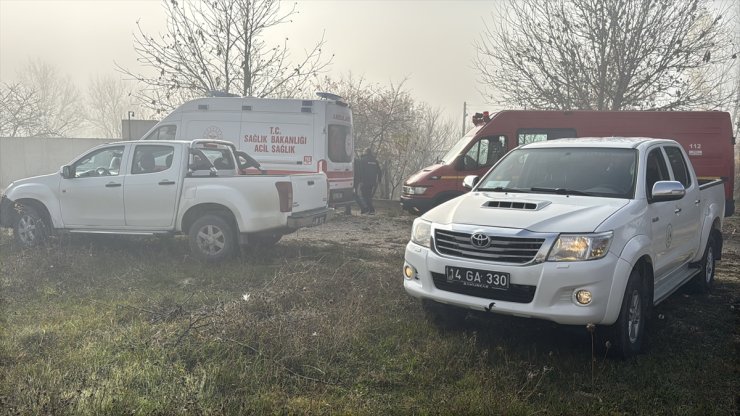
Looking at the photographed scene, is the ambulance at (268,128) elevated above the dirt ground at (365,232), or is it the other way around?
the ambulance at (268,128)

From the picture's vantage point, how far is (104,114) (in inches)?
2282

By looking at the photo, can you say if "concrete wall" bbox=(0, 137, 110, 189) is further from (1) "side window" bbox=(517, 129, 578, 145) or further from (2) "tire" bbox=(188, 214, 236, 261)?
(1) "side window" bbox=(517, 129, 578, 145)

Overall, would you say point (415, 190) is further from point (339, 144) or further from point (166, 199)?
point (166, 199)

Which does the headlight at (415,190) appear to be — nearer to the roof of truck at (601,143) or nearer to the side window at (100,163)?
the roof of truck at (601,143)

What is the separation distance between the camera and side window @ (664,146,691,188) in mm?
5464

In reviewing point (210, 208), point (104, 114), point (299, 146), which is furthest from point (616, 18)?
point (104, 114)

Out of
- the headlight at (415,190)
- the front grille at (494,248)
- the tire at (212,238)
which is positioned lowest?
the tire at (212,238)

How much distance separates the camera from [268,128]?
37.7 ft

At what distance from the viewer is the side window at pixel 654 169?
4.66 metres

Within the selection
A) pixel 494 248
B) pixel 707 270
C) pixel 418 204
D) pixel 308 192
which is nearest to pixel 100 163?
pixel 308 192

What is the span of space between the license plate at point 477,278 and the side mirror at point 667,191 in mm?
1641

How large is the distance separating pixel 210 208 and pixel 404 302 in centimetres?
362

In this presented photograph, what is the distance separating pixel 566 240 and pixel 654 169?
183cm

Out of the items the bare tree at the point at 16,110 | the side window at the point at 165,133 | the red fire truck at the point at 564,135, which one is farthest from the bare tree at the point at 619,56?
the bare tree at the point at 16,110
